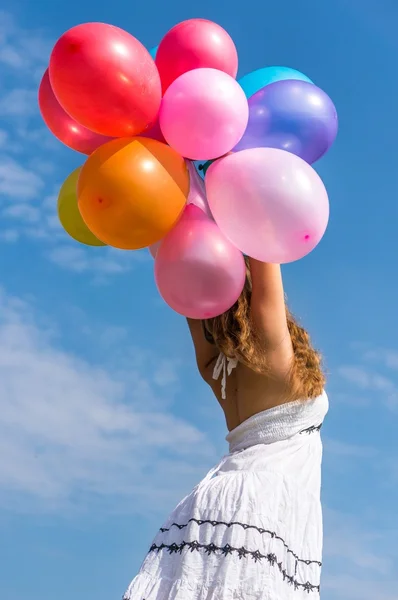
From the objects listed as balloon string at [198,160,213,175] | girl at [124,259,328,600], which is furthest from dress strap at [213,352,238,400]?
balloon string at [198,160,213,175]

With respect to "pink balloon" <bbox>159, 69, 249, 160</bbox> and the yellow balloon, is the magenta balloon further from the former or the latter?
the yellow balloon

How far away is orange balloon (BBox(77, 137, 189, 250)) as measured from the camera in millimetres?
2295

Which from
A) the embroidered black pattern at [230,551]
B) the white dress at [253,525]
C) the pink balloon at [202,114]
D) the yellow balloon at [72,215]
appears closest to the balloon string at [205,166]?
the pink balloon at [202,114]

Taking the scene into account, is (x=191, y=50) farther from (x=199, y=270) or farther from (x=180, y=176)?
(x=199, y=270)

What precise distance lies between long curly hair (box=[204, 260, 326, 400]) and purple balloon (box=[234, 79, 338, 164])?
0.46m

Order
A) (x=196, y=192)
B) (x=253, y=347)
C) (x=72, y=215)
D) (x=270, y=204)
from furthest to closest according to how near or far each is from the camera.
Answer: (x=72, y=215), (x=196, y=192), (x=253, y=347), (x=270, y=204)

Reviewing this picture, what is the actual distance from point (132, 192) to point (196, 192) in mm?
414

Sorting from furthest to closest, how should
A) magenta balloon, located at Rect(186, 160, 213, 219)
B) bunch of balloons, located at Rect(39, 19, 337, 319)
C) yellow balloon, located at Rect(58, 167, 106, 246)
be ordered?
yellow balloon, located at Rect(58, 167, 106, 246), magenta balloon, located at Rect(186, 160, 213, 219), bunch of balloons, located at Rect(39, 19, 337, 319)

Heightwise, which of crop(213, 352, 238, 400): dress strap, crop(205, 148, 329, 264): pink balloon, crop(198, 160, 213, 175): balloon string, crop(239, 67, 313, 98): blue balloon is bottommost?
crop(213, 352, 238, 400): dress strap

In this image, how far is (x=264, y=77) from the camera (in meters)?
2.96

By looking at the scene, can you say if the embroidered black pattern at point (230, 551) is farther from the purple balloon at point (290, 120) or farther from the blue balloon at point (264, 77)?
the blue balloon at point (264, 77)

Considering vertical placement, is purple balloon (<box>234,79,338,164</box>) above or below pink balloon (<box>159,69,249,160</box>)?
above

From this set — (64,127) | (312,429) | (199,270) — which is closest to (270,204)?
(199,270)

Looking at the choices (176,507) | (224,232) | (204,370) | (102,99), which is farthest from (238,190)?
(176,507)
